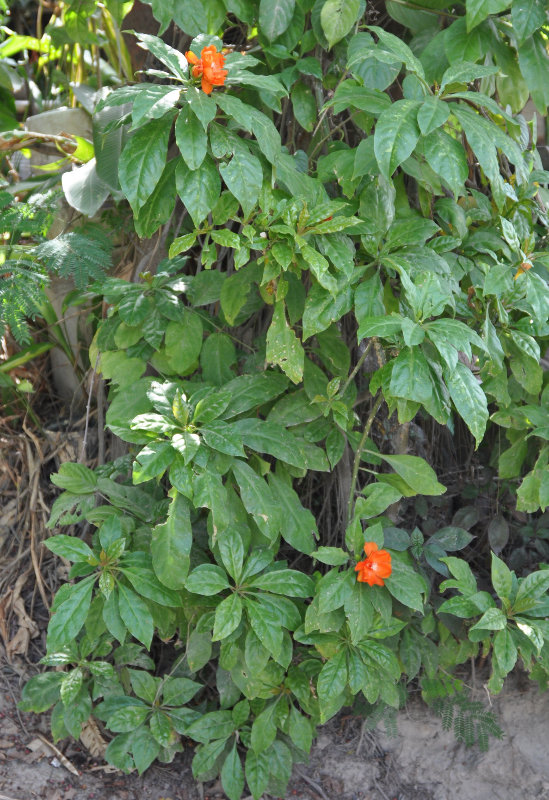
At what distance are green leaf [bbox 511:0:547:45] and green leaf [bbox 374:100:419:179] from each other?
0.39 metres

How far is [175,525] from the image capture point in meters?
1.52

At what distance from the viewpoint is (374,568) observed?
1.55 meters

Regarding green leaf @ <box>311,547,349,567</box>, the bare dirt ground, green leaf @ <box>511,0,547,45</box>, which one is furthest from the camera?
the bare dirt ground

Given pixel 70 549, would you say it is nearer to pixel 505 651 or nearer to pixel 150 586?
pixel 150 586

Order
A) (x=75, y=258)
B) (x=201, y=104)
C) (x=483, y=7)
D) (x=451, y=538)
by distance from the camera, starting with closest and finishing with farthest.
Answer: (x=201, y=104) < (x=483, y=7) < (x=75, y=258) < (x=451, y=538)

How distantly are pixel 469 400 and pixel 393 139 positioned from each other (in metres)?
0.48

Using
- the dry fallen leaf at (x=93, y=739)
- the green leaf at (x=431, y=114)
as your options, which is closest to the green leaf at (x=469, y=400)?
the green leaf at (x=431, y=114)

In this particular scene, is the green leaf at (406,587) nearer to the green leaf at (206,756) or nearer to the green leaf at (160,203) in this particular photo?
the green leaf at (206,756)

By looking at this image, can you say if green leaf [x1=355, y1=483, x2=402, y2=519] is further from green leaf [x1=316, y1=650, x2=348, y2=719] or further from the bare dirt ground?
the bare dirt ground

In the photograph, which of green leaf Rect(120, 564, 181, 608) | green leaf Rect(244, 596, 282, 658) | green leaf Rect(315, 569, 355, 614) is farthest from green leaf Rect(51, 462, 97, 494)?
green leaf Rect(315, 569, 355, 614)

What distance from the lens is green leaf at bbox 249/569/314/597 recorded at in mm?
1629

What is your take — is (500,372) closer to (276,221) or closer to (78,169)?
(276,221)

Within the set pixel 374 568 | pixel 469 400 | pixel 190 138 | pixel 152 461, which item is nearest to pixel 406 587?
pixel 374 568

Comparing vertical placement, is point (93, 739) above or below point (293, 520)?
below
